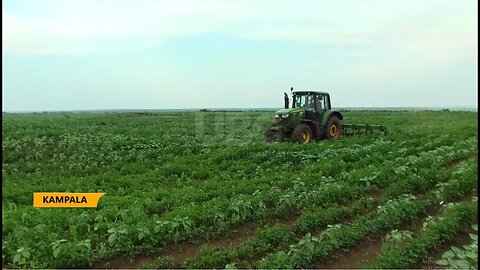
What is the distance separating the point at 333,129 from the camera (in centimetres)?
1856

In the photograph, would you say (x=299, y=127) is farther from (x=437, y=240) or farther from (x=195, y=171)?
(x=437, y=240)

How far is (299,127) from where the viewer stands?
1658 centimetres

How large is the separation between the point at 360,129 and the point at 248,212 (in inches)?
535

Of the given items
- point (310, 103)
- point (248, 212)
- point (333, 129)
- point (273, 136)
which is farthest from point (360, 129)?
point (248, 212)

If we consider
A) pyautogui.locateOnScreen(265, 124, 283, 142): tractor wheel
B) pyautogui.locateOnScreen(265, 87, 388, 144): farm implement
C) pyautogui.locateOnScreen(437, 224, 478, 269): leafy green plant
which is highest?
pyautogui.locateOnScreen(265, 87, 388, 144): farm implement

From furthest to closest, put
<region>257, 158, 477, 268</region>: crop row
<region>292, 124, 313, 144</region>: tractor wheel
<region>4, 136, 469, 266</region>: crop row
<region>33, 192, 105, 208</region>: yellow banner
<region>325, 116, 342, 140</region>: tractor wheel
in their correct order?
<region>325, 116, 342, 140</region>: tractor wheel, <region>292, 124, 313, 144</region>: tractor wheel, <region>33, 192, 105, 208</region>: yellow banner, <region>4, 136, 469, 266</region>: crop row, <region>257, 158, 477, 268</region>: crop row

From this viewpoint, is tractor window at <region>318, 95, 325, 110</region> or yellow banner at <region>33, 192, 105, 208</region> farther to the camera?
Result: tractor window at <region>318, 95, 325, 110</region>

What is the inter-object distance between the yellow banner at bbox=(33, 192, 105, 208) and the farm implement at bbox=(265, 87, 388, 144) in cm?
946

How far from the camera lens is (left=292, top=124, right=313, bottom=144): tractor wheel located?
16438mm

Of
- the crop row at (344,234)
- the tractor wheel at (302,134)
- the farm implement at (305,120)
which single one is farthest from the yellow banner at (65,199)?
the farm implement at (305,120)

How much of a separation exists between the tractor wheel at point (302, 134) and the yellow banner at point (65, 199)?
9211mm

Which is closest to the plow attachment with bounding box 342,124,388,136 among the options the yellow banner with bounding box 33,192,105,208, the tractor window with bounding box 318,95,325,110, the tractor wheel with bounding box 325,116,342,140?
the tractor wheel with bounding box 325,116,342,140

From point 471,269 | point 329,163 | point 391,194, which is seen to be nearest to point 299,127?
point 329,163

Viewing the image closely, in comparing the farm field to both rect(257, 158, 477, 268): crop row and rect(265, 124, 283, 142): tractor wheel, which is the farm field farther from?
rect(265, 124, 283, 142): tractor wheel
